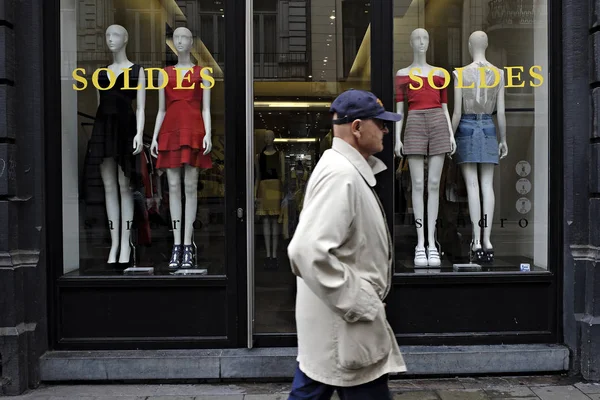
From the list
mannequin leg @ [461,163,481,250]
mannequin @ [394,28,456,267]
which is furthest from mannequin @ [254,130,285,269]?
mannequin leg @ [461,163,481,250]

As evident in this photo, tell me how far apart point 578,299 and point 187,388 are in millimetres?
3407

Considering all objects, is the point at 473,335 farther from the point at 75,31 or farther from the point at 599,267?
the point at 75,31

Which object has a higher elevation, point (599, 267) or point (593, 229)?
point (593, 229)

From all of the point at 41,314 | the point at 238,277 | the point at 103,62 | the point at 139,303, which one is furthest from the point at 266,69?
the point at 41,314

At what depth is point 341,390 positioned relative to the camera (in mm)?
2295

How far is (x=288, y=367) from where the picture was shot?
4.59 m

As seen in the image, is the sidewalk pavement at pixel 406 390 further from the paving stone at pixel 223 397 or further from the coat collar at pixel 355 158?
the coat collar at pixel 355 158

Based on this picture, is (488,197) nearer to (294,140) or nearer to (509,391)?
(509,391)

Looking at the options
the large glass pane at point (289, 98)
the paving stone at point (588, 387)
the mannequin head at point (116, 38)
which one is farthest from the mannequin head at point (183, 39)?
the paving stone at point (588, 387)

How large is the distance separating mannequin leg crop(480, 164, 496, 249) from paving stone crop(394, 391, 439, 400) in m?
1.75

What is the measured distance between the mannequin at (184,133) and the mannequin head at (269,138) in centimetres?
57

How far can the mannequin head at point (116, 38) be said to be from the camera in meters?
5.20

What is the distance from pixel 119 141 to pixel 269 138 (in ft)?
4.78

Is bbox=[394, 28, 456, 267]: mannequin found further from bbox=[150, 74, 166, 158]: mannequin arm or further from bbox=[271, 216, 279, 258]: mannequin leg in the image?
bbox=[150, 74, 166, 158]: mannequin arm
